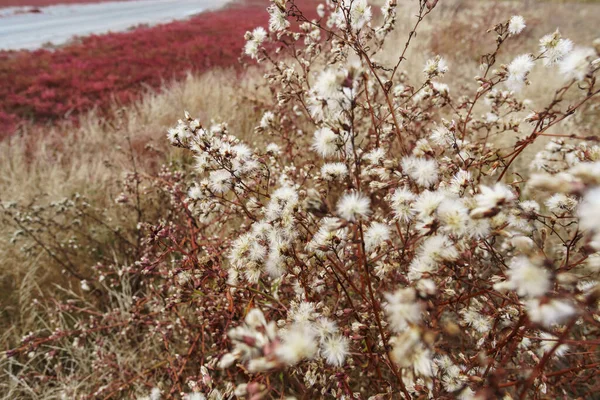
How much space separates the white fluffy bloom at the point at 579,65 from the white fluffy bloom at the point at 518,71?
359 millimetres

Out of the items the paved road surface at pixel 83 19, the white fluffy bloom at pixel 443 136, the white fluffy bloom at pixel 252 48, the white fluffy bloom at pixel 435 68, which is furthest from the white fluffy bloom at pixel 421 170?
the paved road surface at pixel 83 19

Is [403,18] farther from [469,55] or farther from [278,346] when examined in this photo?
[278,346]

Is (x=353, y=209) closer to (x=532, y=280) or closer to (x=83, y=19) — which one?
(x=532, y=280)

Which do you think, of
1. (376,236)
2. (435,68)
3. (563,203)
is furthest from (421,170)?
(435,68)

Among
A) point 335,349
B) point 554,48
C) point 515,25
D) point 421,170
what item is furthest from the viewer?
point 515,25

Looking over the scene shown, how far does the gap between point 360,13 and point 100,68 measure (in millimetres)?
10022

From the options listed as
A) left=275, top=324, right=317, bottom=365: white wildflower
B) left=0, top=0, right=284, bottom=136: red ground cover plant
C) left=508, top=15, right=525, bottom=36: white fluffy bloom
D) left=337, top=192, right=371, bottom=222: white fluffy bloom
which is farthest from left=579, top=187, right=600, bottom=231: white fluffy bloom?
left=0, top=0, right=284, bottom=136: red ground cover plant

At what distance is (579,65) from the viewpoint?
41.1 inches

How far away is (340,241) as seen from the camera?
1.12 metres

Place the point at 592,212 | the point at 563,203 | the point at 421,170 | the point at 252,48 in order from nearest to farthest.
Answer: the point at 592,212, the point at 421,170, the point at 563,203, the point at 252,48

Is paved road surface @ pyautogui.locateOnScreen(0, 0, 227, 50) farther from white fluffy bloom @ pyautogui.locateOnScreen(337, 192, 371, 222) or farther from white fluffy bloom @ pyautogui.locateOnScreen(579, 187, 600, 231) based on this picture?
white fluffy bloom @ pyautogui.locateOnScreen(579, 187, 600, 231)

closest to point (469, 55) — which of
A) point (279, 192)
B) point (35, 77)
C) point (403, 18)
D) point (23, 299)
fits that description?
point (403, 18)

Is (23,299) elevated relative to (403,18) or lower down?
lower down

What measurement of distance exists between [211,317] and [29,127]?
692 centimetres
